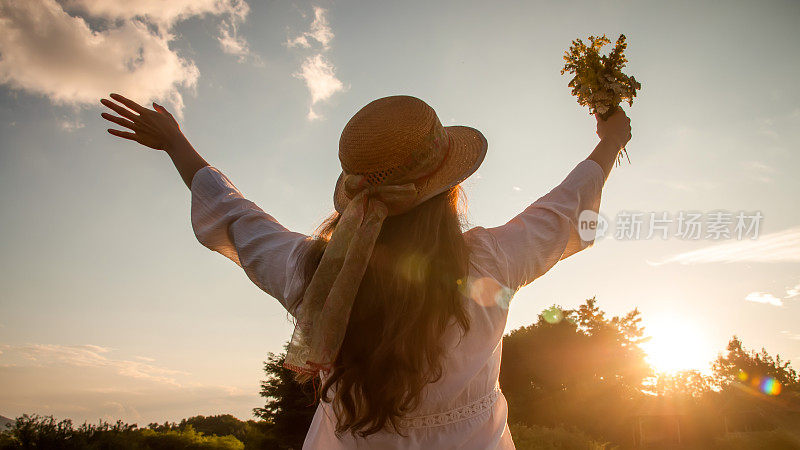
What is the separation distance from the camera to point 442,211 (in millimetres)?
1812

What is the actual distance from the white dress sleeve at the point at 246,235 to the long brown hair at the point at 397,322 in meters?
0.12

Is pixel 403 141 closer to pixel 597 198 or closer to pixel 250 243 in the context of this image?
pixel 250 243

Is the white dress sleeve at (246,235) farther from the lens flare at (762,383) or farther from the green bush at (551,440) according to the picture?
the lens flare at (762,383)

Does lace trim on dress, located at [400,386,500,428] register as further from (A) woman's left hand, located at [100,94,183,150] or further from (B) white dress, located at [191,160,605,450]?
(A) woman's left hand, located at [100,94,183,150]

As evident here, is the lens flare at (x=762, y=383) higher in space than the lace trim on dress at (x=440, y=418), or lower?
higher

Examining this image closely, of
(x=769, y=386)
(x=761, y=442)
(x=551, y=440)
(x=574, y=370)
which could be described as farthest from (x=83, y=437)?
(x=769, y=386)

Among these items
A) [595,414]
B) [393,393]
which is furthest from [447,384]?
[595,414]

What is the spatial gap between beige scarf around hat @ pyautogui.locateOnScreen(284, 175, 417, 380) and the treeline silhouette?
1368cm

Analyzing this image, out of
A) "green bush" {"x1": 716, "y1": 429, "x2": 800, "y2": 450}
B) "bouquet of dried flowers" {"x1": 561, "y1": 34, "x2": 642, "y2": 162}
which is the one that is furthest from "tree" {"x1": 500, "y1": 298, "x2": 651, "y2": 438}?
"bouquet of dried flowers" {"x1": 561, "y1": 34, "x2": 642, "y2": 162}

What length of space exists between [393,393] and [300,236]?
0.79 metres

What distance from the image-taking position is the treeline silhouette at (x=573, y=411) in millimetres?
14250

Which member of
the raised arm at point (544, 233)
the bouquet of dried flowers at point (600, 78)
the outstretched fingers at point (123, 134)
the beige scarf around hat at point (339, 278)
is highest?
the bouquet of dried flowers at point (600, 78)

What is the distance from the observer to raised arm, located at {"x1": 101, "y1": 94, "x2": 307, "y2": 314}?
6.05 ft

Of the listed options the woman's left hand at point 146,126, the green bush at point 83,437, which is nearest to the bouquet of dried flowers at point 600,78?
the woman's left hand at point 146,126
